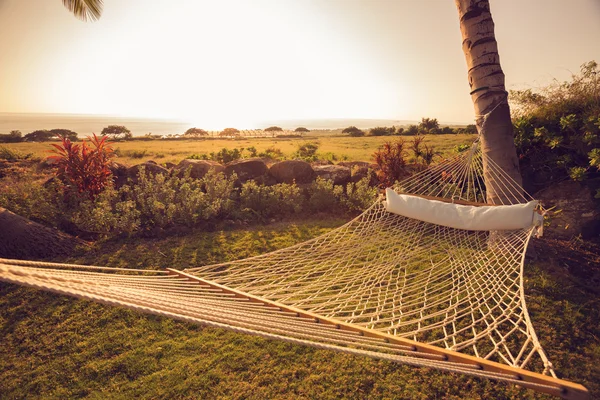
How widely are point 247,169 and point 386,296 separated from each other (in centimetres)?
387

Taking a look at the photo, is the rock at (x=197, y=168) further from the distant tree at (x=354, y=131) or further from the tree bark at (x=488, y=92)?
the distant tree at (x=354, y=131)

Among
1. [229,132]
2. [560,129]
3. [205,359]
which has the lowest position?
[205,359]

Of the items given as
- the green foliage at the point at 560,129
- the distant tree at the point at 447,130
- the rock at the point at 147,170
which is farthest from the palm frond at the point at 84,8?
the distant tree at the point at 447,130

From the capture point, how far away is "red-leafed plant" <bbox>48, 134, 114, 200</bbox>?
154 inches

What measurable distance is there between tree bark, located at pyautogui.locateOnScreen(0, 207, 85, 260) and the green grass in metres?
0.57

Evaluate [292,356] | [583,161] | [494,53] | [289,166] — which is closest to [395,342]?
[292,356]

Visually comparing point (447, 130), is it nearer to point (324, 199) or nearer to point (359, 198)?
point (359, 198)

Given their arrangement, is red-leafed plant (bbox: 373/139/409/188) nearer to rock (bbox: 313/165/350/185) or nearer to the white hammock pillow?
rock (bbox: 313/165/350/185)

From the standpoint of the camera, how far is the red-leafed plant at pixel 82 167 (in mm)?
3918

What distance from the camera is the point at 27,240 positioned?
9.73ft

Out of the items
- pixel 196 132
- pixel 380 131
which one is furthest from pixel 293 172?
pixel 196 132

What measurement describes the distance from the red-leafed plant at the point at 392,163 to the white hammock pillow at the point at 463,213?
2192 mm

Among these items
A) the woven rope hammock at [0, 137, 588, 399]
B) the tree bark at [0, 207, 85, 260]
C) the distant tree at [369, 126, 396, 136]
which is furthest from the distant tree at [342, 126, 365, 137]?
the tree bark at [0, 207, 85, 260]

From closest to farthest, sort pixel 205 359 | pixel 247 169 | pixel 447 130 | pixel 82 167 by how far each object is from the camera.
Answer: pixel 205 359
pixel 82 167
pixel 247 169
pixel 447 130
